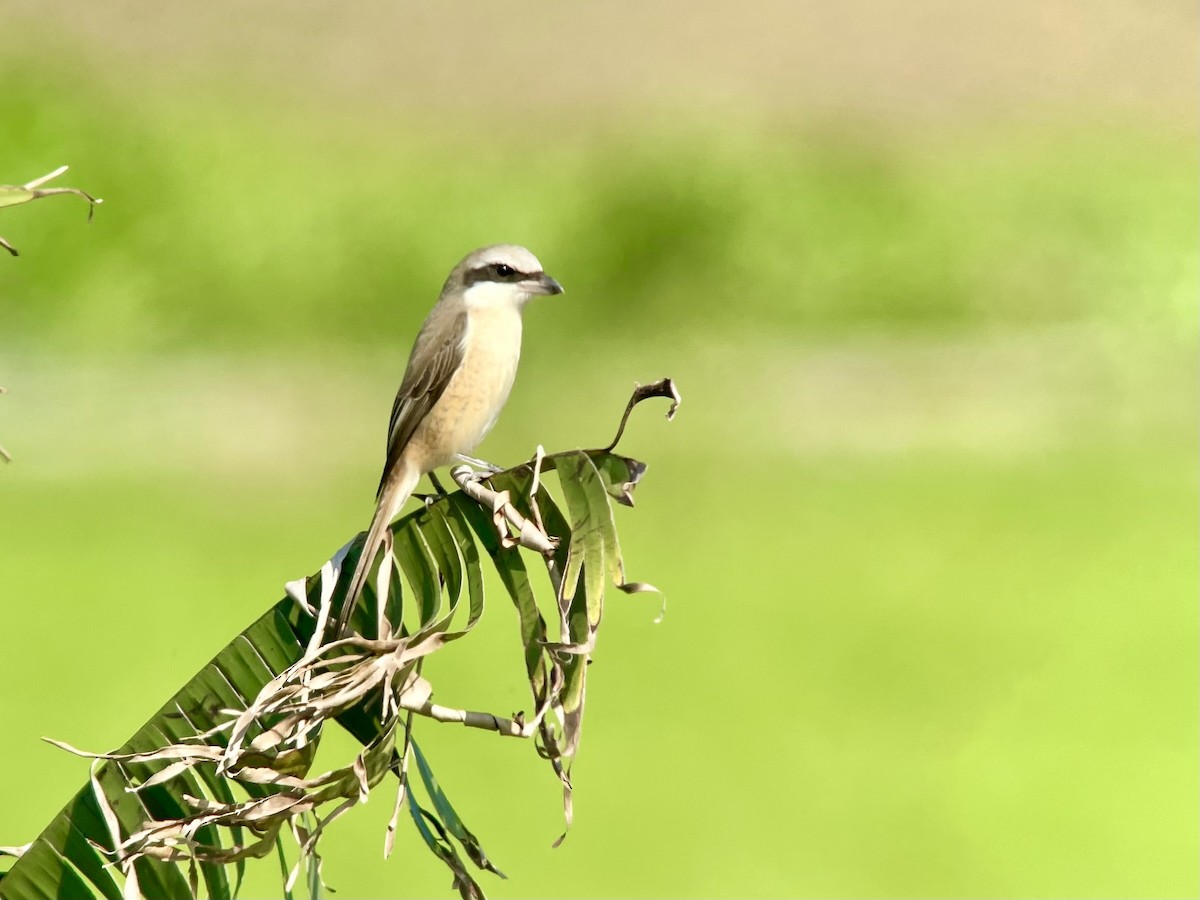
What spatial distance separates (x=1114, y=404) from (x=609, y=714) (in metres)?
5.84

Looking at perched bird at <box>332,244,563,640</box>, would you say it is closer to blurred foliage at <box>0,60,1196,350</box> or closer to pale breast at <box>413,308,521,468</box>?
pale breast at <box>413,308,521,468</box>

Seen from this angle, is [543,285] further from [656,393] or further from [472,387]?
[656,393]

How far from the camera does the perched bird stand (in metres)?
2.89

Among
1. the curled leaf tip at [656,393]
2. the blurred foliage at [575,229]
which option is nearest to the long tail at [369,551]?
the curled leaf tip at [656,393]

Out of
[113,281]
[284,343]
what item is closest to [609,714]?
[284,343]

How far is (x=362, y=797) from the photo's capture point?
5.79 feet

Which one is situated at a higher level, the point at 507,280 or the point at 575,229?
the point at 575,229

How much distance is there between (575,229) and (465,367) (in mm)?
6832

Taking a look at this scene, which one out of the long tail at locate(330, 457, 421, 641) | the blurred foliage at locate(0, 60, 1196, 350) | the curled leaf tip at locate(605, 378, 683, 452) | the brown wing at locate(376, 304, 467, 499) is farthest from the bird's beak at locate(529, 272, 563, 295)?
the blurred foliage at locate(0, 60, 1196, 350)

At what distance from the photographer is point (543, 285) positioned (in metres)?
2.94

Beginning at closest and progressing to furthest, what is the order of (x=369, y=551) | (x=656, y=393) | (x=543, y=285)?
(x=656, y=393), (x=369, y=551), (x=543, y=285)

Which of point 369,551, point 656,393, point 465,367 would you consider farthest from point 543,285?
point 656,393

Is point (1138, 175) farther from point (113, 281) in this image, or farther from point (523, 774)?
point (113, 281)

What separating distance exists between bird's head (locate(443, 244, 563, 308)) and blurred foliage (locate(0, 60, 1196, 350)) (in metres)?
6.35
